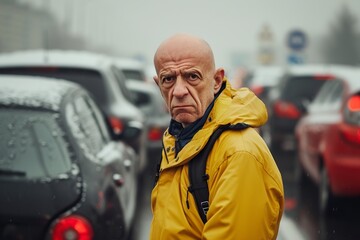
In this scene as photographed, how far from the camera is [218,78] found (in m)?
2.77

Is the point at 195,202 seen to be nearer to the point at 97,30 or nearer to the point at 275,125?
the point at 275,125

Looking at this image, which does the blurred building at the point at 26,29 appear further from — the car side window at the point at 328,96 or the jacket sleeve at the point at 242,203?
the jacket sleeve at the point at 242,203

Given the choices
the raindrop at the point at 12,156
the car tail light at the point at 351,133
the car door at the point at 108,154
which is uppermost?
the raindrop at the point at 12,156

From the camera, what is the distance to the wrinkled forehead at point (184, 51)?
2.58 meters

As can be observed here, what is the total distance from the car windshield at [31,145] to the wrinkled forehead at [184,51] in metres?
1.91

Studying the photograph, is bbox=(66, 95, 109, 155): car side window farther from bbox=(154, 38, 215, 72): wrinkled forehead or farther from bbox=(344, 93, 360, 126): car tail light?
bbox=(344, 93, 360, 126): car tail light

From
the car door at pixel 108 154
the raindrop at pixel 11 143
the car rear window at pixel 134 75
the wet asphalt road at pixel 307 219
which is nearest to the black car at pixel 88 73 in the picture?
the wet asphalt road at pixel 307 219

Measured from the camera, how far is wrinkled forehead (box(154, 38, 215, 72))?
2.58 metres

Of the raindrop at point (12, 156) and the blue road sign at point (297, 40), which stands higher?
the raindrop at point (12, 156)

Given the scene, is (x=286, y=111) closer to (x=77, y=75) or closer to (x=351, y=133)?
(x=351, y=133)

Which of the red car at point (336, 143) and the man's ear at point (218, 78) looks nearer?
the man's ear at point (218, 78)

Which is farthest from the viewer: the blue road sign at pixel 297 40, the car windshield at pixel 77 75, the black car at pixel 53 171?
the blue road sign at pixel 297 40

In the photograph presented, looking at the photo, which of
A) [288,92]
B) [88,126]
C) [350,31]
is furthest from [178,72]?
[350,31]

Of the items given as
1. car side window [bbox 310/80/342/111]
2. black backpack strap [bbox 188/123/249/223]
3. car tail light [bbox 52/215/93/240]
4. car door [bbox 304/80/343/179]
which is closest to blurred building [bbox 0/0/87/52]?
car side window [bbox 310/80/342/111]
